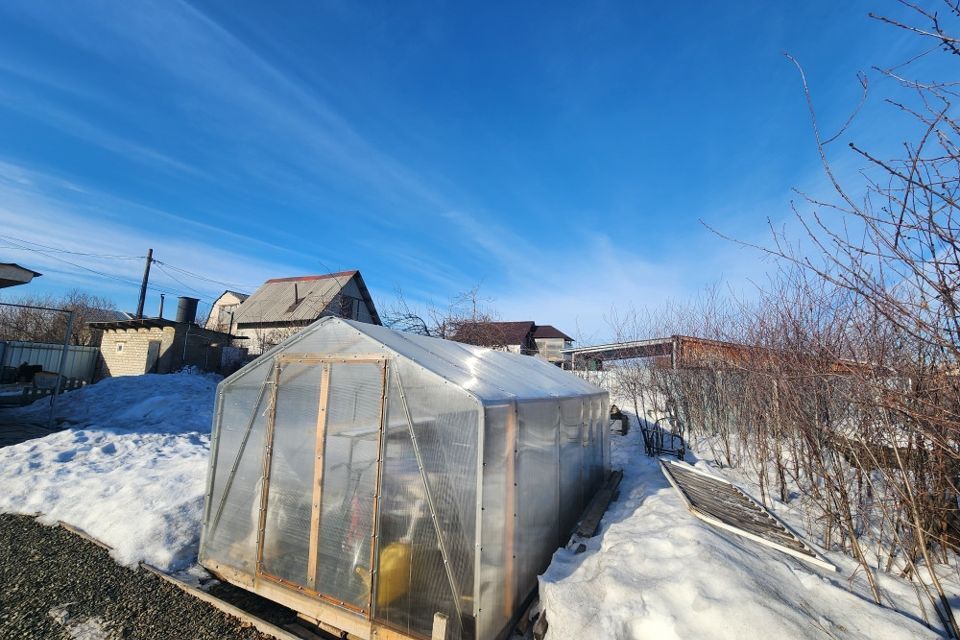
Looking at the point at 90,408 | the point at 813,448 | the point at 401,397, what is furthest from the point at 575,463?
the point at 90,408

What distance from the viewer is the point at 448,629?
3246mm

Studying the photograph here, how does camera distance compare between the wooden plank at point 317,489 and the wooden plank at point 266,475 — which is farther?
the wooden plank at point 266,475

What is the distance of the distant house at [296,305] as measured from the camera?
70.5 ft

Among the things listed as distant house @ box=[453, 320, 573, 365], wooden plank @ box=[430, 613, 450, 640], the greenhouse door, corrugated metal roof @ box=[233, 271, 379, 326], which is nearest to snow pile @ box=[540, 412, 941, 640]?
wooden plank @ box=[430, 613, 450, 640]

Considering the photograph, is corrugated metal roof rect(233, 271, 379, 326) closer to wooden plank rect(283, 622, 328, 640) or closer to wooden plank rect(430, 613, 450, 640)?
wooden plank rect(283, 622, 328, 640)

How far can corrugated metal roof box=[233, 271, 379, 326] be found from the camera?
22.2 meters

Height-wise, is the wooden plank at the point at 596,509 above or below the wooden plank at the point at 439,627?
above

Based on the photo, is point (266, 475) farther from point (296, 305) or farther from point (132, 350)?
point (296, 305)

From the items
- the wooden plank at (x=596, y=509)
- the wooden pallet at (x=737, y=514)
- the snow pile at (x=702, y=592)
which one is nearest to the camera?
the snow pile at (x=702, y=592)

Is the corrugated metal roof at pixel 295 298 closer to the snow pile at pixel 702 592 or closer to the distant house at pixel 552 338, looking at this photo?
the distant house at pixel 552 338

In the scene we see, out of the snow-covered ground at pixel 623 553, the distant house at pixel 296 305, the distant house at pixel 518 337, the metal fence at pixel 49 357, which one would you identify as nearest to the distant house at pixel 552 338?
the distant house at pixel 518 337

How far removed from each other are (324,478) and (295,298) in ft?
71.1

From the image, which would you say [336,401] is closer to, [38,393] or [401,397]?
[401,397]

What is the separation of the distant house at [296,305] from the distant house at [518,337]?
24.6 feet
